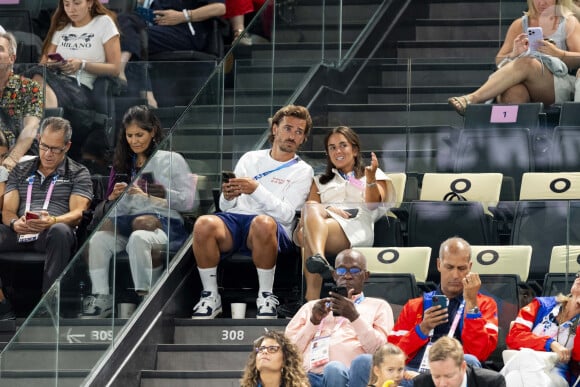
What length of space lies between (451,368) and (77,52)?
21.3 feet

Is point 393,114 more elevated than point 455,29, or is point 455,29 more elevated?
point 455,29

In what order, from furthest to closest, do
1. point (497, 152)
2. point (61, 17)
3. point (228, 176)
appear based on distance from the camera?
point (61, 17)
point (497, 152)
point (228, 176)

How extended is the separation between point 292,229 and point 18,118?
2809 millimetres

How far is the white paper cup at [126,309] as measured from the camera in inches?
509

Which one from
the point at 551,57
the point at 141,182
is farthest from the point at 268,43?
the point at 141,182

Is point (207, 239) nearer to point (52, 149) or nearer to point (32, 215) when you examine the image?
point (32, 215)

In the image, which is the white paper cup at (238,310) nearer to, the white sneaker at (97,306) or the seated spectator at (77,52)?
the white sneaker at (97,306)

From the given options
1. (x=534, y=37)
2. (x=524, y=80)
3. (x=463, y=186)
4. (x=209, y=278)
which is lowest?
(x=209, y=278)

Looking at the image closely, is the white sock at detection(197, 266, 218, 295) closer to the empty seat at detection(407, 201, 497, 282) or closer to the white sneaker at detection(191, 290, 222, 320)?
the white sneaker at detection(191, 290, 222, 320)

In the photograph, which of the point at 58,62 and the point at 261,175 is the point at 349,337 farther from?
the point at 58,62

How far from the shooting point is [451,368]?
1095 centimetres

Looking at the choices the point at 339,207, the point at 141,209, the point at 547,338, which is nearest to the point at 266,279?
the point at 339,207

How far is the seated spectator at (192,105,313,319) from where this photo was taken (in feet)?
43.9

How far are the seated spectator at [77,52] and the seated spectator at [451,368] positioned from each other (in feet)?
18.5
